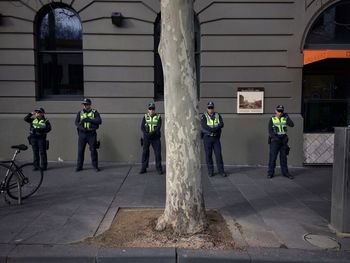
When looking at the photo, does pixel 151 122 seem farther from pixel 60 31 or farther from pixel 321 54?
pixel 321 54

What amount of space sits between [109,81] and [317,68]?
6451 millimetres

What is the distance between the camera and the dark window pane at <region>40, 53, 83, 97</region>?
12.2 metres

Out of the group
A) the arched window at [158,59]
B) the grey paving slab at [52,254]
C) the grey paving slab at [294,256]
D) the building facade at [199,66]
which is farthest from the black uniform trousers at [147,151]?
the grey paving slab at [294,256]

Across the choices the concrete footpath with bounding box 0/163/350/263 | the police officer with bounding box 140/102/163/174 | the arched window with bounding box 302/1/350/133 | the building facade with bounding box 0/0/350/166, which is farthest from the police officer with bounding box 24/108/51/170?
the arched window with bounding box 302/1/350/133

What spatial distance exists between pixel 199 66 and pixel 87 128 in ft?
12.9

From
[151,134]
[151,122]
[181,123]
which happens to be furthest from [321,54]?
[181,123]

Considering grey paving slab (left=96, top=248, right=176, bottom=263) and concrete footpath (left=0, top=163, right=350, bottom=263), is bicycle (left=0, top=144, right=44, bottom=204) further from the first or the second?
grey paving slab (left=96, top=248, right=176, bottom=263)

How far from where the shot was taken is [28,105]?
11.8m

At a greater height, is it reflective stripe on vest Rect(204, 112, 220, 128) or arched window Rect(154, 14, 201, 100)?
arched window Rect(154, 14, 201, 100)

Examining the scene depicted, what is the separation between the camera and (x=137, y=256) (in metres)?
5.05

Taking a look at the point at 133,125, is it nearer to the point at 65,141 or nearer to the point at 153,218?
the point at 65,141

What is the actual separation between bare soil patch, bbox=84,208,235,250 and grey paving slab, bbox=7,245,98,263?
0.31m

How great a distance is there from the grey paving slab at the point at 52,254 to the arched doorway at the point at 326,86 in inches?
333

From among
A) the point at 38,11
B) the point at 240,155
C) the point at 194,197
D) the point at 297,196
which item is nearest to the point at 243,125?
the point at 240,155
